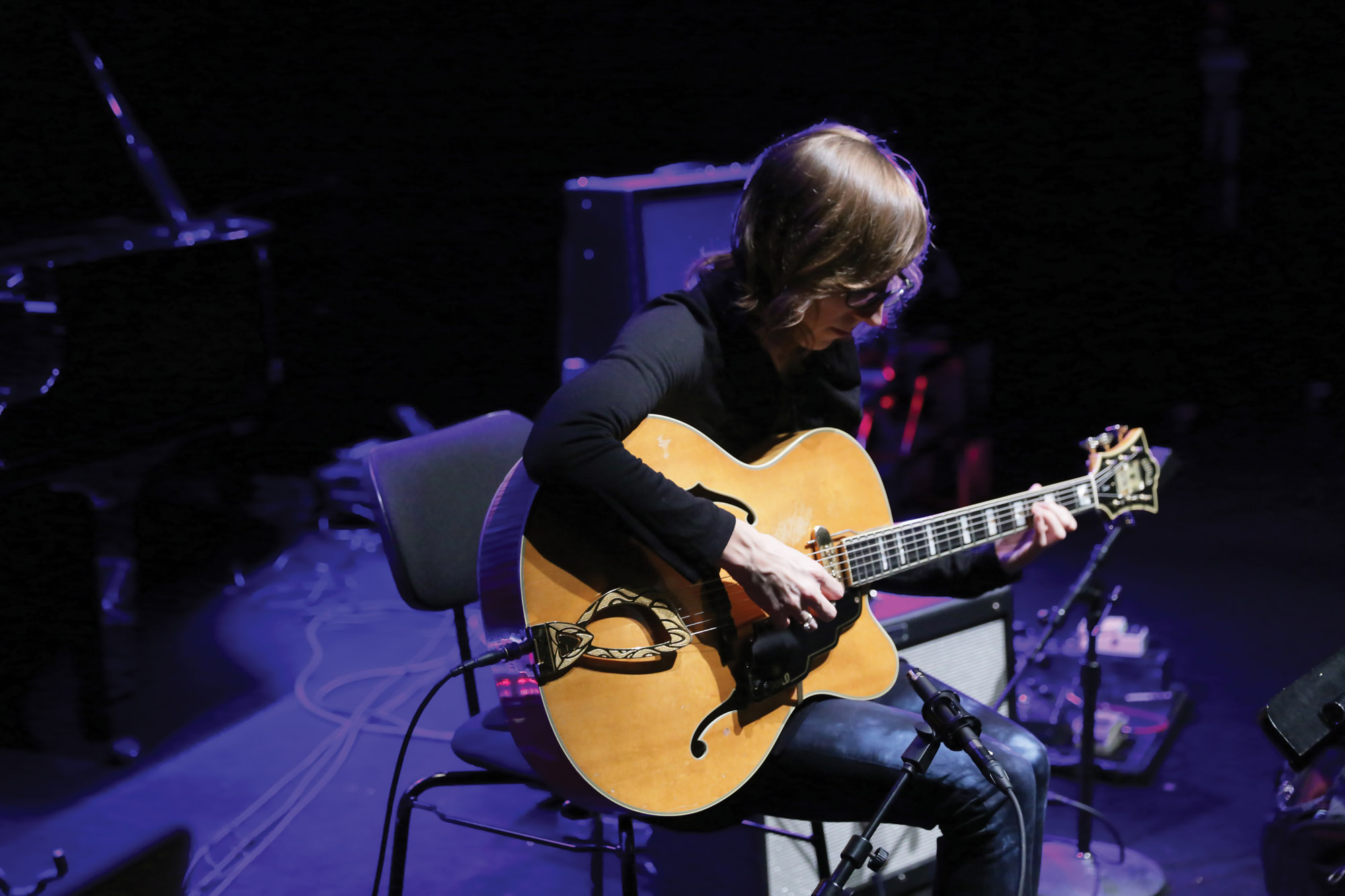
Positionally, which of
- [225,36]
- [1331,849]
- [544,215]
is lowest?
[1331,849]

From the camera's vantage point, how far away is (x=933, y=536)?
2141 millimetres

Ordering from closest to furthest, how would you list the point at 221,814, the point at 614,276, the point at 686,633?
the point at 686,633 → the point at 221,814 → the point at 614,276

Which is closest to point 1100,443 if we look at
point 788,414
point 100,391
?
point 788,414

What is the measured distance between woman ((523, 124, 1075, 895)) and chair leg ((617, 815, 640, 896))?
0.22 m

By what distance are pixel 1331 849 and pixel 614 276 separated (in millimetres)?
2397

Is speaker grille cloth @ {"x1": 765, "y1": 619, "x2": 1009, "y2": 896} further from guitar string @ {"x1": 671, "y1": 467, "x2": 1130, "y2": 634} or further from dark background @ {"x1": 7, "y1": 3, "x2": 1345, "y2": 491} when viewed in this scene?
dark background @ {"x1": 7, "y1": 3, "x2": 1345, "y2": 491}

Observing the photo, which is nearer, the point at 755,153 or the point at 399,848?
the point at 399,848

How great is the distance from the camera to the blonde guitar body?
1.74 metres

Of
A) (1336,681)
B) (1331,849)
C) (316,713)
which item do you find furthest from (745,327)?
(316,713)

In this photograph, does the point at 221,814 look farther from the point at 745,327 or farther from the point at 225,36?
the point at 225,36

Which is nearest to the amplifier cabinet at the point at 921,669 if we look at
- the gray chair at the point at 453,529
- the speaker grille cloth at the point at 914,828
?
the speaker grille cloth at the point at 914,828

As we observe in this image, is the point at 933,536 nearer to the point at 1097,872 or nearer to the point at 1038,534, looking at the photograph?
the point at 1038,534

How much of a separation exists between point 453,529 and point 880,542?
32.9 inches

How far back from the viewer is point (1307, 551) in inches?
185
